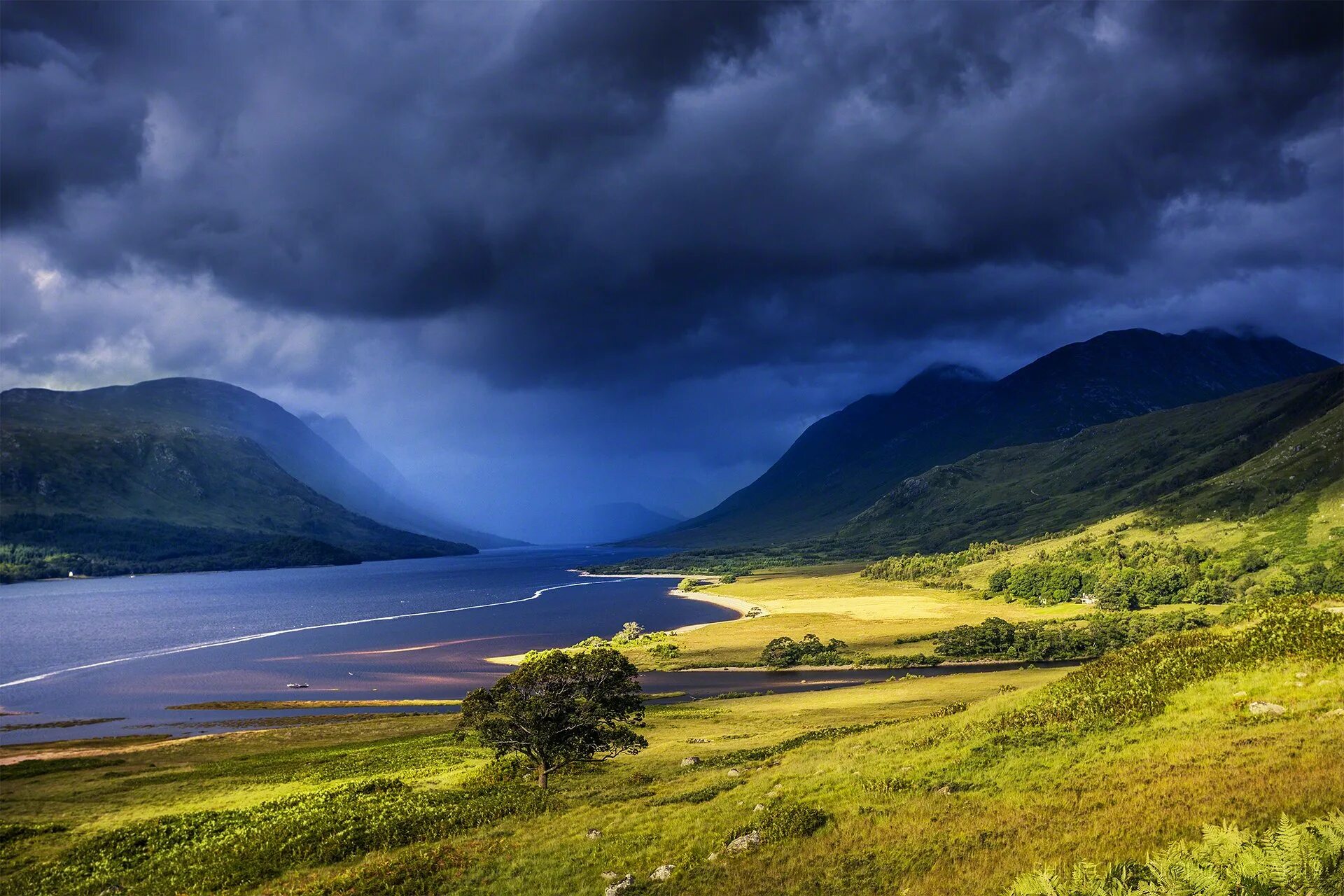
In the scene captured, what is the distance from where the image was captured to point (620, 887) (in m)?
24.3

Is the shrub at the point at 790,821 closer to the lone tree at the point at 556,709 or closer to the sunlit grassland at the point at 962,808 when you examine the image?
the sunlit grassland at the point at 962,808

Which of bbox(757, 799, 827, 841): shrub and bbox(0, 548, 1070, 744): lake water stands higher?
bbox(757, 799, 827, 841): shrub

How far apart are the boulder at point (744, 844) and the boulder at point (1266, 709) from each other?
79.7 feet

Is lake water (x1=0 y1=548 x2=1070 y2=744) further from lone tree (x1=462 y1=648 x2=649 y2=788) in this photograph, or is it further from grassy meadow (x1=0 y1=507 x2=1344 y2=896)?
lone tree (x1=462 y1=648 x2=649 y2=788)

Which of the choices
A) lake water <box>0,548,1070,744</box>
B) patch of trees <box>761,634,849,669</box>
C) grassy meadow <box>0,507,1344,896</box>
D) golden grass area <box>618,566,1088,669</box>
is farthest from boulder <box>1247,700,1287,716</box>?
golden grass area <box>618,566,1088,669</box>

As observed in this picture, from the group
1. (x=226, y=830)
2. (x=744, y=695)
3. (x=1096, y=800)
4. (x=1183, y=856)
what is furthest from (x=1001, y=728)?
(x=744, y=695)

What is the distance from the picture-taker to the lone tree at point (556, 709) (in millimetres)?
49000

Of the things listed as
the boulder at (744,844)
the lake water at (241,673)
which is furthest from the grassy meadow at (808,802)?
the lake water at (241,673)

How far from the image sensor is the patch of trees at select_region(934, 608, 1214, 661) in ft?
413

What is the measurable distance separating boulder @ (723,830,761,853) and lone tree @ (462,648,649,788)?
77.9 feet

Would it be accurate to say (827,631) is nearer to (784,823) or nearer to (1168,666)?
(1168,666)

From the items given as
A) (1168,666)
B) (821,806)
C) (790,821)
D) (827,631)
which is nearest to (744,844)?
(790,821)

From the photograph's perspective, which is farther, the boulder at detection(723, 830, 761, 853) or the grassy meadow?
the boulder at detection(723, 830, 761, 853)

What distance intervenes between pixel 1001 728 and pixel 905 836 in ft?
57.1
